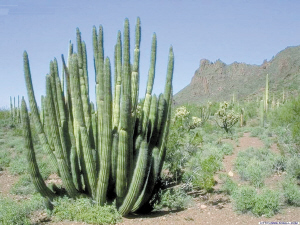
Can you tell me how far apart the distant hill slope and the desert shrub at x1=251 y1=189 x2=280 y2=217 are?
Result: 167ft

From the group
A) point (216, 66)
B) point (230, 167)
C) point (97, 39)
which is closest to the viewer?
point (97, 39)

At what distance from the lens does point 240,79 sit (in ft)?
315

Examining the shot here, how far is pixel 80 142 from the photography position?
7.70m

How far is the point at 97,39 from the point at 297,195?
5863mm

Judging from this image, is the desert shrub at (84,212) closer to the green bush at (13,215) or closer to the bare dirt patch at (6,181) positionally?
the green bush at (13,215)

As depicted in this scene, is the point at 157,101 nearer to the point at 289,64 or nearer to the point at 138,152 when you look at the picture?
the point at 138,152

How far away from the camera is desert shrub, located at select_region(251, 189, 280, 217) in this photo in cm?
751

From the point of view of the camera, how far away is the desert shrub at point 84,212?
6.87 metres

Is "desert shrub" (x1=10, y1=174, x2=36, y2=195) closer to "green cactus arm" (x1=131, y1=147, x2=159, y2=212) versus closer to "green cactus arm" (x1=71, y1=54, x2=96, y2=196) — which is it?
"green cactus arm" (x1=71, y1=54, x2=96, y2=196)

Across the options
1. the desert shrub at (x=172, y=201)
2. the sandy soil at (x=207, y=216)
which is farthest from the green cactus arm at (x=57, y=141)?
the desert shrub at (x=172, y=201)

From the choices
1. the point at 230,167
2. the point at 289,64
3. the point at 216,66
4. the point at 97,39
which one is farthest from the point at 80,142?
the point at 216,66

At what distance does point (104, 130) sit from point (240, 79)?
306ft

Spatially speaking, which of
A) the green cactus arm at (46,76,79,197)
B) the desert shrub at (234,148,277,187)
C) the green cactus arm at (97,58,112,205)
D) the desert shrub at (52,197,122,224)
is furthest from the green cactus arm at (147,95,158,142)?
the desert shrub at (234,148,277,187)

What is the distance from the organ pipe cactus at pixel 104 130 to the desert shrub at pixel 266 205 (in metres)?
2.35
